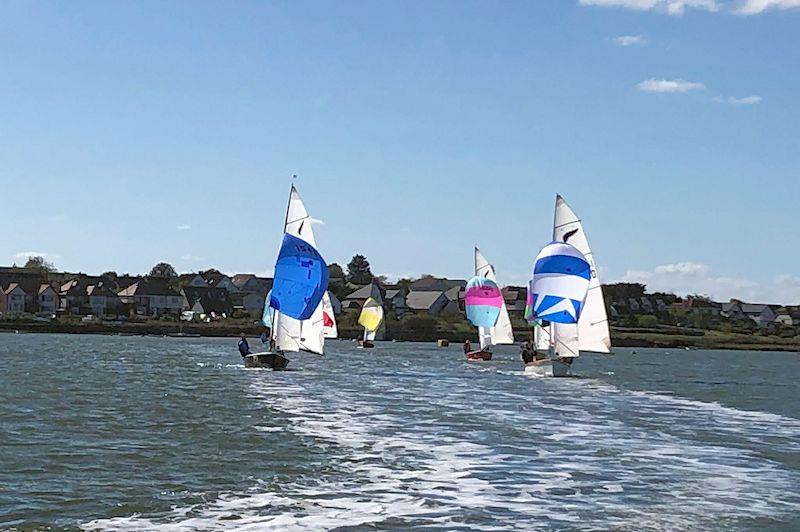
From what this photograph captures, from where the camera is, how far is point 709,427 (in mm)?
32875

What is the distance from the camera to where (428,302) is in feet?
623

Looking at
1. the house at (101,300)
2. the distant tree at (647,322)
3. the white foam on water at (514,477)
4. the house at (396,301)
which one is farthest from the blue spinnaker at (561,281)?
the house at (396,301)

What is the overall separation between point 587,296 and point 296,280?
46.4 feet

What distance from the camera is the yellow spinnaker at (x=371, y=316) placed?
364ft

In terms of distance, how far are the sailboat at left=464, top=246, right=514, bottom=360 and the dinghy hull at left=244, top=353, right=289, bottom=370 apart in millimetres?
24458

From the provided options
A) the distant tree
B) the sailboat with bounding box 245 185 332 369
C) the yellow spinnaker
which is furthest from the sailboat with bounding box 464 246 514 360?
the distant tree

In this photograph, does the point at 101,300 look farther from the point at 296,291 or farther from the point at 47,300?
the point at 296,291

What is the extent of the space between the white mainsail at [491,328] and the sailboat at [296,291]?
2620cm

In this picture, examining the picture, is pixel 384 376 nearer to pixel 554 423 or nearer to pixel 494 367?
pixel 494 367

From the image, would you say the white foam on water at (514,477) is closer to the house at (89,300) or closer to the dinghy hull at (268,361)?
the dinghy hull at (268,361)

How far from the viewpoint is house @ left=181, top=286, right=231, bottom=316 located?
171 metres

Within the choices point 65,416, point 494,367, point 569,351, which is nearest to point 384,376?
point 569,351

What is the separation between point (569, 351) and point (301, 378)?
Result: 13.3 metres

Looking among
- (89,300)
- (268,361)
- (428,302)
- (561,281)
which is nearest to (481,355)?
(561,281)
